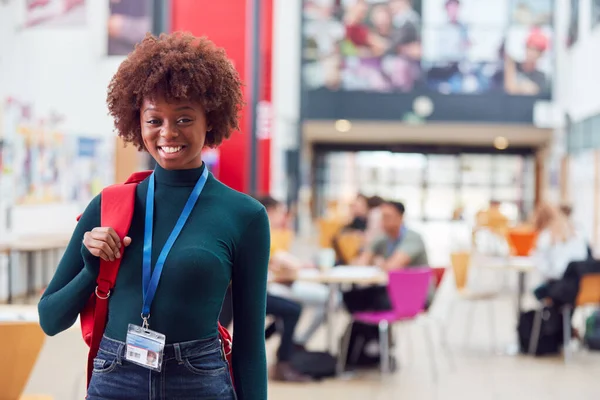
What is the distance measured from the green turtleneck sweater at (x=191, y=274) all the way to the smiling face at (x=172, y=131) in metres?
0.03

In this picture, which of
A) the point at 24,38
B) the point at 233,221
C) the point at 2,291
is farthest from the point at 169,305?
the point at 24,38

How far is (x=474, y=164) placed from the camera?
36375 millimetres

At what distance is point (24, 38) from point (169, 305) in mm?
9674

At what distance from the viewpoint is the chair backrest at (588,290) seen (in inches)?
303

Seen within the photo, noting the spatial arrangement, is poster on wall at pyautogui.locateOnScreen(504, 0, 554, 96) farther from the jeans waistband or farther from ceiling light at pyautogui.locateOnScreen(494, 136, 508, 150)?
the jeans waistband

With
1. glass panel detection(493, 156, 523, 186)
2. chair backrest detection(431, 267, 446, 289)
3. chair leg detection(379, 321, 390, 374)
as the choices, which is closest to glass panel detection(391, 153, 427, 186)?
glass panel detection(493, 156, 523, 186)

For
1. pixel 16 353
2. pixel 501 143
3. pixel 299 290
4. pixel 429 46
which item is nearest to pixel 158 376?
pixel 16 353

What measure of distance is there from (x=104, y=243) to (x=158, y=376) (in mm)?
278

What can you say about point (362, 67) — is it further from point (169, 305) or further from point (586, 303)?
point (169, 305)

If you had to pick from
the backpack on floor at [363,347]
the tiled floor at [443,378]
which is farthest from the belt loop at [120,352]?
the backpack on floor at [363,347]

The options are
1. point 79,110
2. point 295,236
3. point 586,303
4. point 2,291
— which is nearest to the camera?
point 586,303

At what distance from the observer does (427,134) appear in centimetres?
3294

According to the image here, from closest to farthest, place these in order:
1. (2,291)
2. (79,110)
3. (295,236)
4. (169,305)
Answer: (169,305) → (2,291) → (79,110) → (295,236)

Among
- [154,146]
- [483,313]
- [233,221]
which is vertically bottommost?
[483,313]
